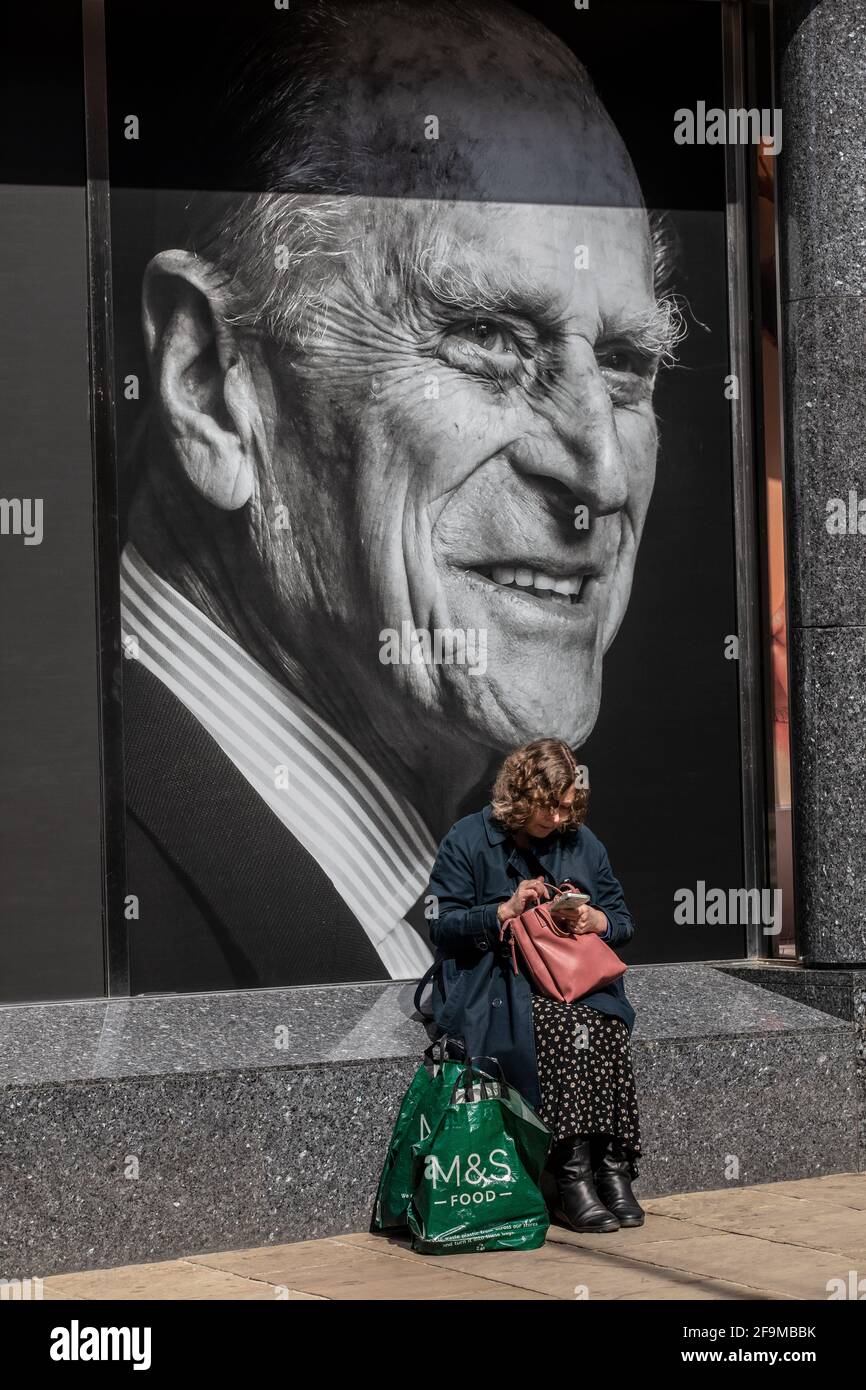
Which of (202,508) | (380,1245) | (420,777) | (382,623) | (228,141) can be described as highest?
(228,141)

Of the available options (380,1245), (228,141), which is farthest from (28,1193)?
(228,141)

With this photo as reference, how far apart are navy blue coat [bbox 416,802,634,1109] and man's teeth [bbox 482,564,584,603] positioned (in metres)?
1.45

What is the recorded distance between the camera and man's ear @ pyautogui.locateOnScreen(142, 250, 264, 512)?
21.0ft

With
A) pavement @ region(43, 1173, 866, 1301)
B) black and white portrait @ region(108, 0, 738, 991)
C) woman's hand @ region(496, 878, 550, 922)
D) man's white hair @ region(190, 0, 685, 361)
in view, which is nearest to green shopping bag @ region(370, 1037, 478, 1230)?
pavement @ region(43, 1173, 866, 1301)

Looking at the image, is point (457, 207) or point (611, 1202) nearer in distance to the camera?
point (611, 1202)

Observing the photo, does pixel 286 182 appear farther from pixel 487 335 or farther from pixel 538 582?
pixel 538 582

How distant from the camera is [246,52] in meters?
6.49

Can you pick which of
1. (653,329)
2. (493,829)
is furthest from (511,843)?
(653,329)

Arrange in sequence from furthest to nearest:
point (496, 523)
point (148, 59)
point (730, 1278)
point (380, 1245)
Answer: point (496, 523) → point (148, 59) → point (380, 1245) → point (730, 1278)

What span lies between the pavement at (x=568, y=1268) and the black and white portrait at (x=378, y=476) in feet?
4.92

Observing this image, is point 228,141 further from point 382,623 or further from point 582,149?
point 382,623

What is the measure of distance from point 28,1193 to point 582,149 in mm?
4345

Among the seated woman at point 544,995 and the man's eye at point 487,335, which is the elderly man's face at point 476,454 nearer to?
the man's eye at point 487,335

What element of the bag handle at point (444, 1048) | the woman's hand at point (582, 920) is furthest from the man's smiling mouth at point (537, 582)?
the bag handle at point (444, 1048)
